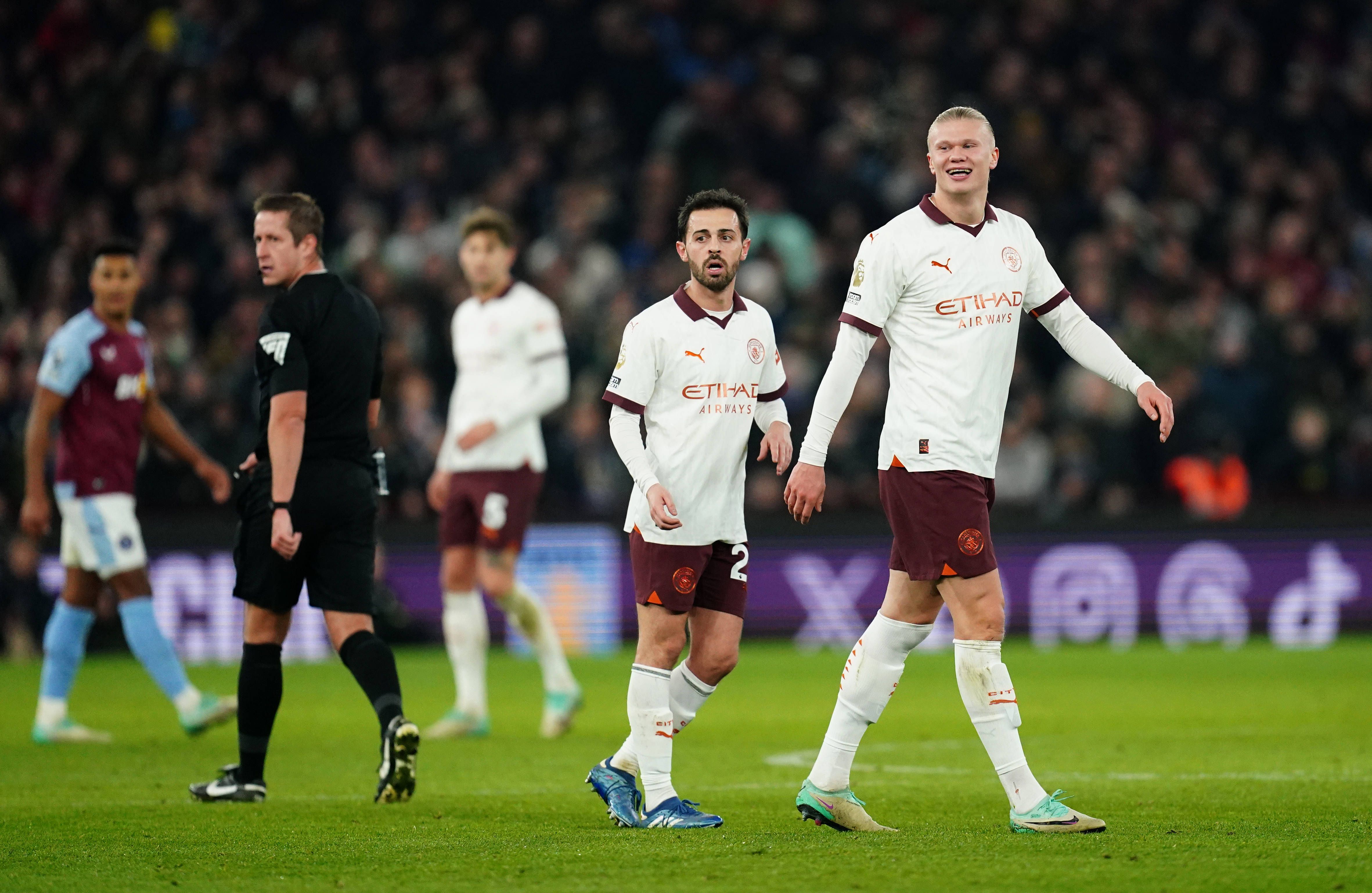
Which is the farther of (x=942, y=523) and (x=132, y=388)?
(x=132, y=388)

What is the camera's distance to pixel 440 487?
11141 mm

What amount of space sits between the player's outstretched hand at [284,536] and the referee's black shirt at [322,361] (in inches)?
12.7

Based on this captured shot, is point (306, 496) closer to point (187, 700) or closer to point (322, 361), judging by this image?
point (322, 361)

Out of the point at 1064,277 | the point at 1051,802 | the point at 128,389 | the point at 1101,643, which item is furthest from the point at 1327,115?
the point at 1051,802

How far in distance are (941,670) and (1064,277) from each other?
5.91 meters

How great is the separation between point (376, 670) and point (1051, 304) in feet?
10.1

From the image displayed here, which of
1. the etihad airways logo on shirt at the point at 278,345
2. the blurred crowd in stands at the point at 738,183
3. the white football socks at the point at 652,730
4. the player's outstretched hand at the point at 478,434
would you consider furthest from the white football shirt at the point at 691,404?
the blurred crowd in stands at the point at 738,183

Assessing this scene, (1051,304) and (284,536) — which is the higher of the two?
(1051,304)

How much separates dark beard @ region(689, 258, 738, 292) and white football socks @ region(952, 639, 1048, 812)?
61.4 inches

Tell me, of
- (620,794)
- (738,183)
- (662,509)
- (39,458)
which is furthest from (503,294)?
(738,183)

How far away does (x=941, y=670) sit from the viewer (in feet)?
46.9

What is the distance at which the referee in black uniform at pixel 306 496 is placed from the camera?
7.53 metres

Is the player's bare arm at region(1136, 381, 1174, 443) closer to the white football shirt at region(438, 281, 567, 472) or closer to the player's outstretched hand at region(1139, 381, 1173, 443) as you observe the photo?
the player's outstretched hand at region(1139, 381, 1173, 443)

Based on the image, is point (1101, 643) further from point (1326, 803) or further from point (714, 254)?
point (714, 254)
